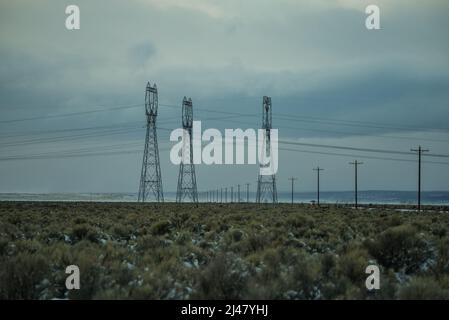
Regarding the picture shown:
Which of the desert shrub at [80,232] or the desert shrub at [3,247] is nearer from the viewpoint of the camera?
the desert shrub at [3,247]

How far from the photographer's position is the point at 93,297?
903 cm

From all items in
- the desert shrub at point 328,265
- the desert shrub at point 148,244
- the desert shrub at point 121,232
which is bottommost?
the desert shrub at point 121,232

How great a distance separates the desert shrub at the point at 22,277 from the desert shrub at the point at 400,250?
28.5ft

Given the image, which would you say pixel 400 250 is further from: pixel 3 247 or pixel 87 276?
pixel 3 247

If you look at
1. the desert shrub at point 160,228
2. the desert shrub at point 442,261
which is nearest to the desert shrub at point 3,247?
the desert shrub at point 160,228

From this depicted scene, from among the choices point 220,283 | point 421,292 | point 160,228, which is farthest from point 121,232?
point 421,292

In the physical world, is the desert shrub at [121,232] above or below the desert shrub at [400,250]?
below

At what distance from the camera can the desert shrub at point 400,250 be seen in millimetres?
12844

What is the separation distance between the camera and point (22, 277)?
9.86 m

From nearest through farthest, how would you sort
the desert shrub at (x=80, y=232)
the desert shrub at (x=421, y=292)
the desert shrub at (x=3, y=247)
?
1. the desert shrub at (x=421, y=292)
2. the desert shrub at (x=3, y=247)
3. the desert shrub at (x=80, y=232)

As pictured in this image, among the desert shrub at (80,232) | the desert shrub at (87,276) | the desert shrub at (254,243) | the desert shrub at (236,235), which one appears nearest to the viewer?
the desert shrub at (87,276)

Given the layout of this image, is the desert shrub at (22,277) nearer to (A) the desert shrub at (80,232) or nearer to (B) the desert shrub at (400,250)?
(A) the desert shrub at (80,232)

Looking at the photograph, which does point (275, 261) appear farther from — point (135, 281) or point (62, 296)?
point (62, 296)
